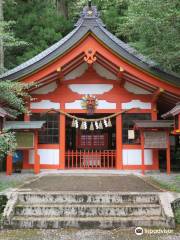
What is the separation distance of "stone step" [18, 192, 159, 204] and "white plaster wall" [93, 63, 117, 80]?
738 centimetres

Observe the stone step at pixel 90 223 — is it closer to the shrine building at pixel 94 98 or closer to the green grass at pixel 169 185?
the green grass at pixel 169 185

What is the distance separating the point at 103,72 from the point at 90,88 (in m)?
0.88

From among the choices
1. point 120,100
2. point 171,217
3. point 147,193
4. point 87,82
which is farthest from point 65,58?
point 171,217

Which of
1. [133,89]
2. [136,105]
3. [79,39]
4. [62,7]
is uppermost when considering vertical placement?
[62,7]

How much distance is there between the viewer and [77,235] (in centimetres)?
682

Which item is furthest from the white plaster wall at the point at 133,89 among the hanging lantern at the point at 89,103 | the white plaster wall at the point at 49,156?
the white plaster wall at the point at 49,156

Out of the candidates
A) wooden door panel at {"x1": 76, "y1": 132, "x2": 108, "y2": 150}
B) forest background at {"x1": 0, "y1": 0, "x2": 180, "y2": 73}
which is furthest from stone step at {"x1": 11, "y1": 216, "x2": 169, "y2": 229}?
wooden door panel at {"x1": 76, "y1": 132, "x2": 108, "y2": 150}

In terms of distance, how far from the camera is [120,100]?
48.2 feet

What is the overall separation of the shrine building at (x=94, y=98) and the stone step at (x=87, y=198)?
482 centimetres

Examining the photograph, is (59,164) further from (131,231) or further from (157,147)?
(131,231)

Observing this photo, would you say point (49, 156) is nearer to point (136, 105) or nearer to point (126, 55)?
point (136, 105)

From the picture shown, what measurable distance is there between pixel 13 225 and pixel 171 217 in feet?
10.8

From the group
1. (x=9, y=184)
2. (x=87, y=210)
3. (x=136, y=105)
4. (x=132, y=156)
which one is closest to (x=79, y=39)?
(x=136, y=105)

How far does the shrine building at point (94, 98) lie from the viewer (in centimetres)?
1334
